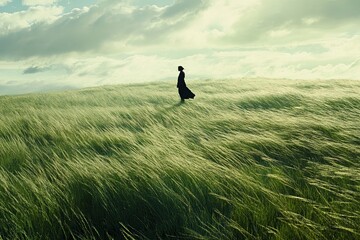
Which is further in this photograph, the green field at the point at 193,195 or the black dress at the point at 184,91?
the black dress at the point at 184,91

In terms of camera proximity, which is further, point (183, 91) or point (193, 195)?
point (183, 91)

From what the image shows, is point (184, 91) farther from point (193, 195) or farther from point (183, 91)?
point (193, 195)

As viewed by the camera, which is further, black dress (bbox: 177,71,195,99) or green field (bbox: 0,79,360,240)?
black dress (bbox: 177,71,195,99)

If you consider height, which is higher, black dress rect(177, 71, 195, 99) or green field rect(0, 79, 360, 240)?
black dress rect(177, 71, 195, 99)

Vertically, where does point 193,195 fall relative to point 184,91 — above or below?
below

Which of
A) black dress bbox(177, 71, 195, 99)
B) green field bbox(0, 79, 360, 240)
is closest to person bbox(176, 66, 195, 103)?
black dress bbox(177, 71, 195, 99)

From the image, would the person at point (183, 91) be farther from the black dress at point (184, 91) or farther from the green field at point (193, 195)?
the green field at point (193, 195)

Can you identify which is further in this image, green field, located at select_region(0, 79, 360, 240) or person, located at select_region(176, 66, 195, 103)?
person, located at select_region(176, 66, 195, 103)

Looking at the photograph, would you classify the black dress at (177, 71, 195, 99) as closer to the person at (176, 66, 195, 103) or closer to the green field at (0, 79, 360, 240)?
the person at (176, 66, 195, 103)

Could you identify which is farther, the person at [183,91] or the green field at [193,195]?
the person at [183,91]

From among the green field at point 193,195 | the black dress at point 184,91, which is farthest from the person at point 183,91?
the green field at point 193,195

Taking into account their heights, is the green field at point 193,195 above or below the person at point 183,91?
below

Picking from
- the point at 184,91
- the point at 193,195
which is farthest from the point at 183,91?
the point at 193,195

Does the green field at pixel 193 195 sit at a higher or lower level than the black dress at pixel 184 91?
lower
